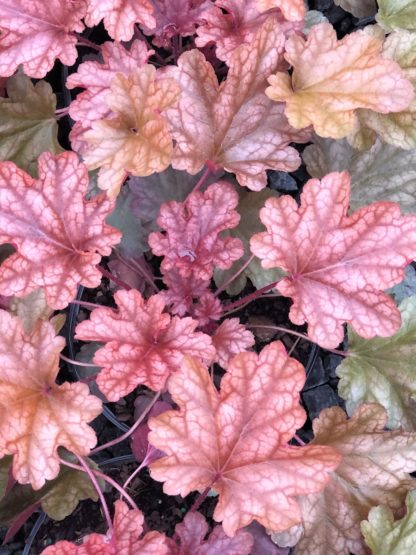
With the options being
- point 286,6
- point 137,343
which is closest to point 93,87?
point 286,6

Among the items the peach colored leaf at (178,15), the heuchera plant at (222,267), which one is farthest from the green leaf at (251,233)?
the peach colored leaf at (178,15)

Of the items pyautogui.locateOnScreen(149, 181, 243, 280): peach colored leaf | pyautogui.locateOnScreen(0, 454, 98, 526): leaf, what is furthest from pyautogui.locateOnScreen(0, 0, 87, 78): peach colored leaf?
pyautogui.locateOnScreen(0, 454, 98, 526): leaf

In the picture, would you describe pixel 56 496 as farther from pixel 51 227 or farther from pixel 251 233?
pixel 251 233

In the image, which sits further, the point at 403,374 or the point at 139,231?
the point at 139,231

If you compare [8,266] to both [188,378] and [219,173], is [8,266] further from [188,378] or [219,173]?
[219,173]

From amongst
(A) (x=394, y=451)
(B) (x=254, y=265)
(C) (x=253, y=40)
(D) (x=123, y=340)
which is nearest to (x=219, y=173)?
(B) (x=254, y=265)

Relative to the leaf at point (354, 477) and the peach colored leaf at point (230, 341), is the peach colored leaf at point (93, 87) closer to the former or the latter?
the peach colored leaf at point (230, 341)
